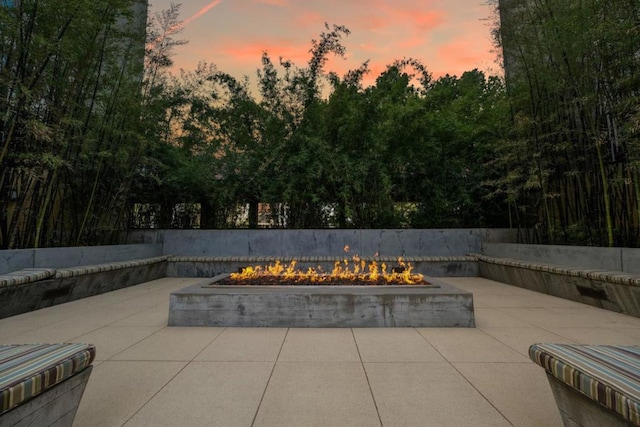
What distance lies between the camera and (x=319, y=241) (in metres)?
5.81

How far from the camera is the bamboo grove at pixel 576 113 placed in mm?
3193

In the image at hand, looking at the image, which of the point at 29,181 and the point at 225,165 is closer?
the point at 29,181

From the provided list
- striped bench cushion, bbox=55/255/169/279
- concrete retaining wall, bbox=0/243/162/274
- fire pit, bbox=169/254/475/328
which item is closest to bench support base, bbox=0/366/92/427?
fire pit, bbox=169/254/475/328

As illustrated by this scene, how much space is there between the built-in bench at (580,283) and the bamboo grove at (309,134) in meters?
0.84

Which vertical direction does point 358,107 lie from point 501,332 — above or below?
above

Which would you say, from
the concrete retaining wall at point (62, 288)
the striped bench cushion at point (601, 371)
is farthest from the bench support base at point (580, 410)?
the concrete retaining wall at point (62, 288)

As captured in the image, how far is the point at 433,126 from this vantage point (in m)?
5.78

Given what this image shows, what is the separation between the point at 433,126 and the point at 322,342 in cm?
497

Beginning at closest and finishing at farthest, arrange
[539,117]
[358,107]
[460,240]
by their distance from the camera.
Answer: [539,117] → [358,107] → [460,240]

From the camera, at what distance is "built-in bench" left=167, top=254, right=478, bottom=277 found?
16.6 ft

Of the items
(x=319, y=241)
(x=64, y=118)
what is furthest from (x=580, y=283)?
(x=64, y=118)

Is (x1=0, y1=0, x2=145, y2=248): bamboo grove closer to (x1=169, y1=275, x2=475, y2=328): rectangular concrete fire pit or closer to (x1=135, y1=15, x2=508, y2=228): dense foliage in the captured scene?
(x1=135, y1=15, x2=508, y2=228): dense foliage

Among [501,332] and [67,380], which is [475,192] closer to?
[501,332]

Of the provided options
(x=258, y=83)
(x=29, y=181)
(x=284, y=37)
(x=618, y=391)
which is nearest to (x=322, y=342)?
(x=618, y=391)
